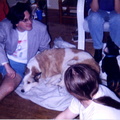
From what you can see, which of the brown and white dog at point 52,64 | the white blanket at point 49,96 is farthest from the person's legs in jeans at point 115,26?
the white blanket at point 49,96

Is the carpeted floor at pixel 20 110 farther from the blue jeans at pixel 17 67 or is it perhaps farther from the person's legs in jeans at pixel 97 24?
the person's legs in jeans at pixel 97 24

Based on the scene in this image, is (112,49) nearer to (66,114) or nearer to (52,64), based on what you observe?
(52,64)

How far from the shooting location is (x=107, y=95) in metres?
1.31

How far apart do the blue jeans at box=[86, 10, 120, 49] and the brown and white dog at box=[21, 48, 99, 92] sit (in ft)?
0.98

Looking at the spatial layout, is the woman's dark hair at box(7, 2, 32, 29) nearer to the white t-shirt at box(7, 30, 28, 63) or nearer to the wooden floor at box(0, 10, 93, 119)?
the white t-shirt at box(7, 30, 28, 63)

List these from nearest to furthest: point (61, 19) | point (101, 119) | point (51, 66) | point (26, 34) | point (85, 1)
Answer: point (101, 119)
point (26, 34)
point (51, 66)
point (85, 1)
point (61, 19)

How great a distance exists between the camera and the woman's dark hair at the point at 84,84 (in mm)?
1251

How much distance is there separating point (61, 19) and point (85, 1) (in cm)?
134

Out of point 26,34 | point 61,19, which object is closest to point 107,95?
point 26,34

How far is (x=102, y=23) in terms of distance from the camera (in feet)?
8.52

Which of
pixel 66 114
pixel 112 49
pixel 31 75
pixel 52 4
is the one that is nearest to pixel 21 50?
pixel 31 75

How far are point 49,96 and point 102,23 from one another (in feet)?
3.61

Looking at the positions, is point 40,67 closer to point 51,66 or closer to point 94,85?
point 51,66

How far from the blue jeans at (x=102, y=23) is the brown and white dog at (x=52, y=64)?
30 centimetres
